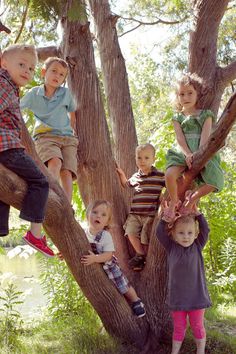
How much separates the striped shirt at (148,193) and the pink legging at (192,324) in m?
0.96

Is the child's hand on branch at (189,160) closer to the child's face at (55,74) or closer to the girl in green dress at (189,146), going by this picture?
the girl in green dress at (189,146)

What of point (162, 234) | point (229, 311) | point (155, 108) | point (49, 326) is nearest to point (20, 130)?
point (162, 234)

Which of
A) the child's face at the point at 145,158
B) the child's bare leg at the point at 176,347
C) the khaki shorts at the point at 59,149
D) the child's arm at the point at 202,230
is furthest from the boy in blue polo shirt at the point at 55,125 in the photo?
the child's bare leg at the point at 176,347

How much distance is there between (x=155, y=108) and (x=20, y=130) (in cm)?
1082

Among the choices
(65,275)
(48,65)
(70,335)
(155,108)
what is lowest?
(70,335)

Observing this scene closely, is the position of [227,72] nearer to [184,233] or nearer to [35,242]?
[184,233]

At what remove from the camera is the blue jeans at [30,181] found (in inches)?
112

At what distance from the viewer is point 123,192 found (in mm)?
4473

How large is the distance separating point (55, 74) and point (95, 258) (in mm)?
1523

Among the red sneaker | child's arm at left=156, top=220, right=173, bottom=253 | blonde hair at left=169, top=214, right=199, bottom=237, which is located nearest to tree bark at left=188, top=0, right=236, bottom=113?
blonde hair at left=169, top=214, right=199, bottom=237

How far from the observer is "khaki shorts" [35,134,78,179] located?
378 cm

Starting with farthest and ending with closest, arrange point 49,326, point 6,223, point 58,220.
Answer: point 49,326, point 58,220, point 6,223

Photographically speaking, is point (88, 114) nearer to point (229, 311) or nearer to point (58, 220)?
point (58, 220)

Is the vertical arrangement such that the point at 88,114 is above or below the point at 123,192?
above
